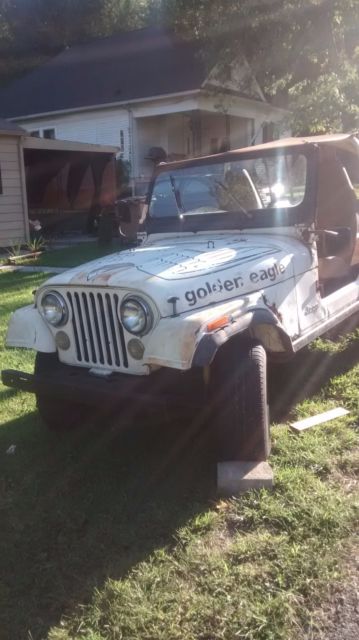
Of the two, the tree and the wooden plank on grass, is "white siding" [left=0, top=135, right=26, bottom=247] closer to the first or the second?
the tree

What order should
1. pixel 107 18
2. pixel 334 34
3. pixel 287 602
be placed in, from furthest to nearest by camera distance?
1. pixel 107 18
2. pixel 334 34
3. pixel 287 602

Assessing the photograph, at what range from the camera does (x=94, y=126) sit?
21.5 meters

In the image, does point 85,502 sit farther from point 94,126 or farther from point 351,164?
point 94,126

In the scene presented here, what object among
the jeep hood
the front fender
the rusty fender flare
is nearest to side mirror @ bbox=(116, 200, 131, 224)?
the jeep hood

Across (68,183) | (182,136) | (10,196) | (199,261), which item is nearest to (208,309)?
(199,261)

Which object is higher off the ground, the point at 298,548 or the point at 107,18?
the point at 107,18

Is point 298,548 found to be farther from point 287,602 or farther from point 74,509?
point 74,509

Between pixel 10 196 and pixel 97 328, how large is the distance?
38.2ft

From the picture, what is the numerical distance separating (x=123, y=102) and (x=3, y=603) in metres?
19.7

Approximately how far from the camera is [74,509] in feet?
10.4

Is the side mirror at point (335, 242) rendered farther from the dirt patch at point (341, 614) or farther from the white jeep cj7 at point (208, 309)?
the dirt patch at point (341, 614)

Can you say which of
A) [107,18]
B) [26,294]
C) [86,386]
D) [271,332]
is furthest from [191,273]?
[107,18]

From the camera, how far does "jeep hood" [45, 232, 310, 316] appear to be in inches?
126

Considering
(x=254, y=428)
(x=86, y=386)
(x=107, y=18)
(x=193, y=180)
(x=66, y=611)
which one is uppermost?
(x=107, y=18)
